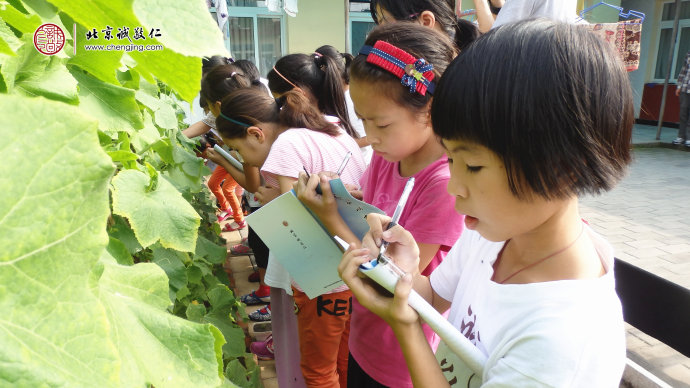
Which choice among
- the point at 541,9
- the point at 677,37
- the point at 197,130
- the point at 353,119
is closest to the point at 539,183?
the point at 541,9

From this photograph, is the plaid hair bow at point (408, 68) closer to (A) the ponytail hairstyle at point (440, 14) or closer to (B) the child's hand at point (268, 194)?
(A) the ponytail hairstyle at point (440, 14)

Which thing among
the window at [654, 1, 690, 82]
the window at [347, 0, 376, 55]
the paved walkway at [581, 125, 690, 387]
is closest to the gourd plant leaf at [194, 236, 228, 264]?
the paved walkway at [581, 125, 690, 387]

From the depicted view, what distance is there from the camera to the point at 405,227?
1.33m

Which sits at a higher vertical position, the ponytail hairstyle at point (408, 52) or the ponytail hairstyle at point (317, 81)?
the ponytail hairstyle at point (408, 52)

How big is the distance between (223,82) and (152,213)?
2068 millimetres

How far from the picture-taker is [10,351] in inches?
10.7

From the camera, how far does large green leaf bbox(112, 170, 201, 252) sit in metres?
1.06

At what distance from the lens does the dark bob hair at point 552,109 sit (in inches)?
29.1

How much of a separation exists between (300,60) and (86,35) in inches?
76.4

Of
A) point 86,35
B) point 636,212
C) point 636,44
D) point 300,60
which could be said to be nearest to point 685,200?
→ point 636,212

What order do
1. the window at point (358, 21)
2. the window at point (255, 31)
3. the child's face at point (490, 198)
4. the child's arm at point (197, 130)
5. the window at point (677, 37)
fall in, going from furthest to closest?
the window at point (677, 37) → the window at point (358, 21) → the window at point (255, 31) → the child's arm at point (197, 130) → the child's face at point (490, 198)

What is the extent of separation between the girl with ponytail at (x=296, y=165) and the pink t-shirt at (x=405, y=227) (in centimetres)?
42

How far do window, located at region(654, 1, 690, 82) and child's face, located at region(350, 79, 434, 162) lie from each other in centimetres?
1101

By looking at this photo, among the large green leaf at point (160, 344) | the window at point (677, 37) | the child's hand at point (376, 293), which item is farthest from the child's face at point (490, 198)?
the window at point (677, 37)
